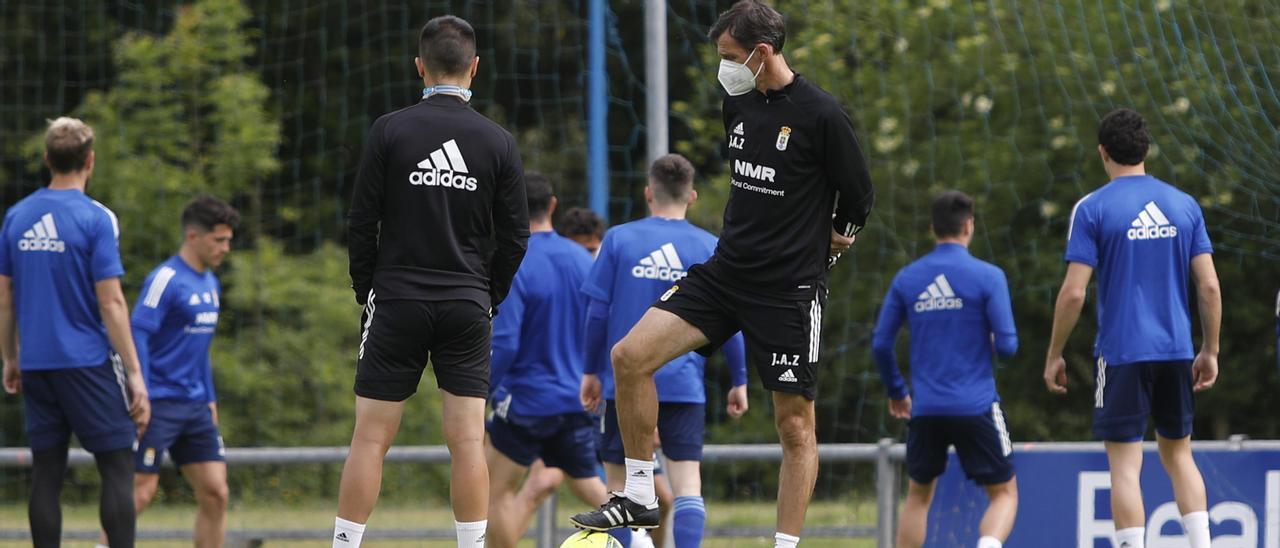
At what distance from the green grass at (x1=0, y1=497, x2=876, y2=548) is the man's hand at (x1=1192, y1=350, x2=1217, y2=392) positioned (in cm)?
270

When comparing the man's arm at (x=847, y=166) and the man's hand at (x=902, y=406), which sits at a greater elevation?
the man's arm at (x=847, y=166)

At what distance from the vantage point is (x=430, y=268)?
18.1 feet

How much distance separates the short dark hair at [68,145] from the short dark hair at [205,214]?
1053 mm

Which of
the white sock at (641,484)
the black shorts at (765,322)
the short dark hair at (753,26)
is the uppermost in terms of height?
the short dark hair at (753,26)

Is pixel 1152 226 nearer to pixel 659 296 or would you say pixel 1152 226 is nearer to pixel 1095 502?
pixel 1095 502

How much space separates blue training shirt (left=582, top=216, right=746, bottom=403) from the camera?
727cm

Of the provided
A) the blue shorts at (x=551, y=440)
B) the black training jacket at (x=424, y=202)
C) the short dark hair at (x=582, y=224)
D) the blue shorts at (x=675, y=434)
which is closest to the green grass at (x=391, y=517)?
the blue shorts at (x=551, y=440)

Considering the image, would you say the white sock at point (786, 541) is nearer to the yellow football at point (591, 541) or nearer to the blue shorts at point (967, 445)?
the yellow football at point (591, 541)

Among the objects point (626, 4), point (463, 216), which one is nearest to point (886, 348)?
point (463, 216)

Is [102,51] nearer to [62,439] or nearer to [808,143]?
[62,439]

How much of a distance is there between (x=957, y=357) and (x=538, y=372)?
6.77 feet

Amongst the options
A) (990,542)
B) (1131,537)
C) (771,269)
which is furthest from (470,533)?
(990,542)

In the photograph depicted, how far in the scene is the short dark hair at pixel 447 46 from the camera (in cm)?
564

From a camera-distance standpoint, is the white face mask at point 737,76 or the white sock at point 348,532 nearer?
the white sock at point 348,532
